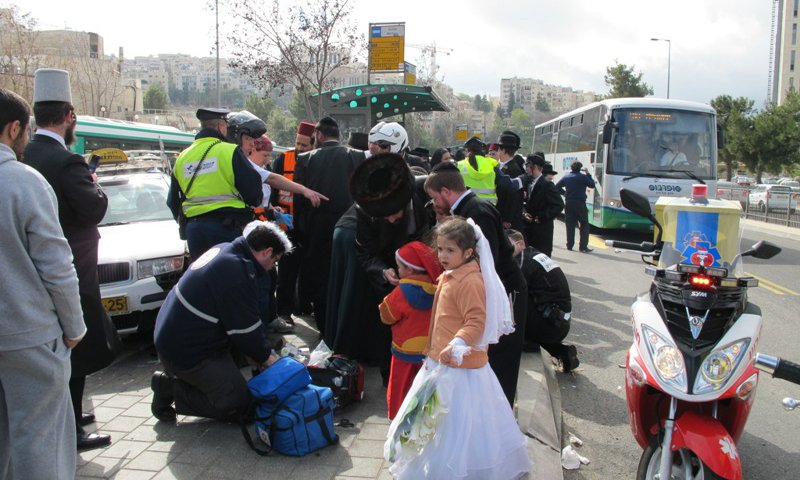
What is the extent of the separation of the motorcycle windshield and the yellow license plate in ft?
14.4

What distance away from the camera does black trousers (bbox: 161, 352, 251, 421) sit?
12.7ft

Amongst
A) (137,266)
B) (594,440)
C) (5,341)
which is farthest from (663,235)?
(137,266)

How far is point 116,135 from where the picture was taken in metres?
17.6

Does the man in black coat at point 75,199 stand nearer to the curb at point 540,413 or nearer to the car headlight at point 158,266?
the car headlight at point 158,266

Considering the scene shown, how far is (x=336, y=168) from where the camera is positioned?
579 centimetres

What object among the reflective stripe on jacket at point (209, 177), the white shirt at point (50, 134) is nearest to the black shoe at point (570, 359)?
the reflective stripe on jacket at point (209, 177)

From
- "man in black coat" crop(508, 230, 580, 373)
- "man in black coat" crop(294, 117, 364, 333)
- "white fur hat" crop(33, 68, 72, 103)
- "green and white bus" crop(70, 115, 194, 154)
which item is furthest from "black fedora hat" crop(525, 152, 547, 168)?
"green and white bus" crop(70, 115, 194, 154)

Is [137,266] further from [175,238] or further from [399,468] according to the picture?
[399,468]

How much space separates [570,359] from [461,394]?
104 inches

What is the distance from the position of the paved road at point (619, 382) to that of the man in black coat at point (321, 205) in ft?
7.81

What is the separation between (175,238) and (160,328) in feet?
8.30

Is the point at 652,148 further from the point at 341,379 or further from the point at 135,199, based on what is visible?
the point at 341,379

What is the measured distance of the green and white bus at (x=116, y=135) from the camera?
16.7 metres

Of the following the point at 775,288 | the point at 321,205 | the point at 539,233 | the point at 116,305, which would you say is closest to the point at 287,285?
the point at 321,205
